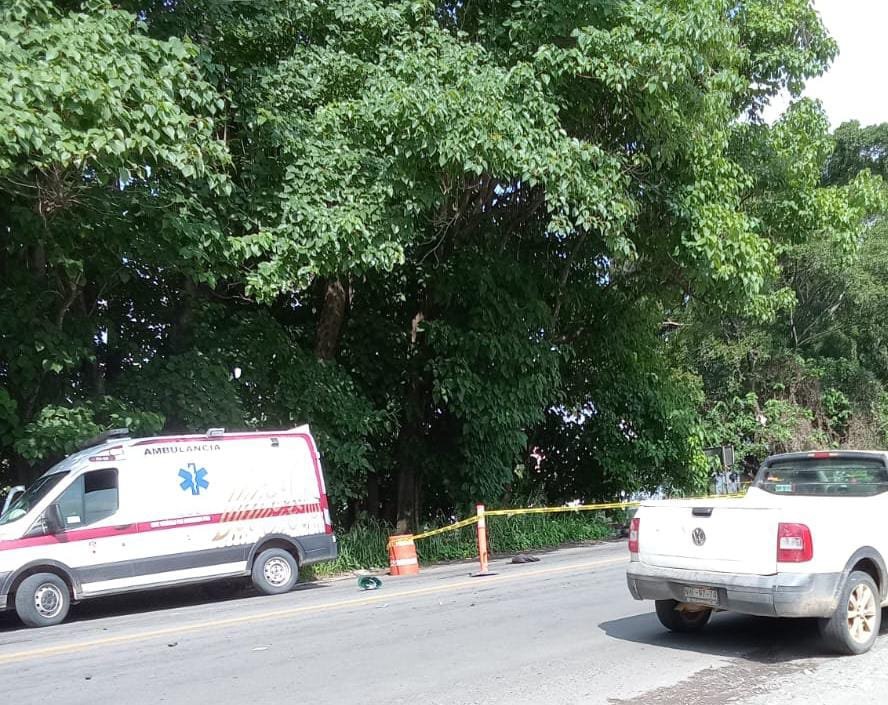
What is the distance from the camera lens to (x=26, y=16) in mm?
10352

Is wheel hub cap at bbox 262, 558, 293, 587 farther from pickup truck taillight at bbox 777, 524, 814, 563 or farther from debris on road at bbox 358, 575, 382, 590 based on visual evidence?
pickup truck taillight at bbox 777, 524, 814, 563

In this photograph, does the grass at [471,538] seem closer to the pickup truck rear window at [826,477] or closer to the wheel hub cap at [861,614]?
the pickup truck rear window at [826,477]

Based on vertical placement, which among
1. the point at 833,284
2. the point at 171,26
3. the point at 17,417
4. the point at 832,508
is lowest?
the point at 832,508

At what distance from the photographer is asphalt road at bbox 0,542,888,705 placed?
621cm

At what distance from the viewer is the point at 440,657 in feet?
24.4

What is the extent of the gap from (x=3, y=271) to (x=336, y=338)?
20.5 ft

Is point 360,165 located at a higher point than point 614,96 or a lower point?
lower

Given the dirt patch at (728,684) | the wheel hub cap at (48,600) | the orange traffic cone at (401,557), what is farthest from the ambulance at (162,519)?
the dirt patch at (728,684)

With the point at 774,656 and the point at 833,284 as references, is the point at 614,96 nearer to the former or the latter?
the point at 774,656

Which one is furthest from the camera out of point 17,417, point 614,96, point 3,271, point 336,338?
point 336,338

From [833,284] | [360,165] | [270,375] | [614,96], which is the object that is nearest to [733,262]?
[614,96]

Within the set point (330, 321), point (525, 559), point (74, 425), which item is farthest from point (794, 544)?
point (330, 321)

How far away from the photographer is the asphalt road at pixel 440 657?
6.21 metres

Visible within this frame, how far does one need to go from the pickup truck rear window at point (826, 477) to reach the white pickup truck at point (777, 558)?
0.02m
